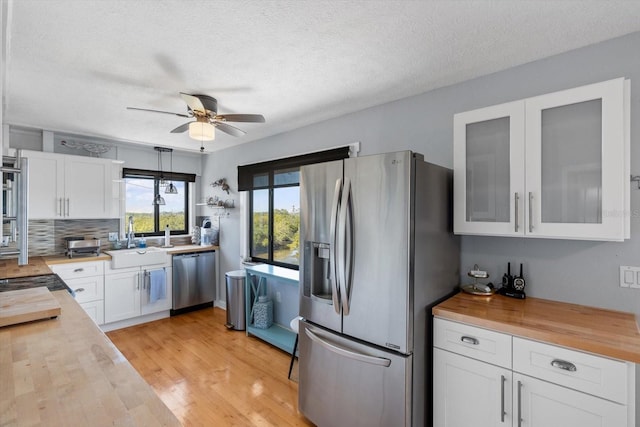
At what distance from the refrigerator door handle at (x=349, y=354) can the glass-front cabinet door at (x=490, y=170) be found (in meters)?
0.96

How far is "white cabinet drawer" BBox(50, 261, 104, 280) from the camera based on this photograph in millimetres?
3451

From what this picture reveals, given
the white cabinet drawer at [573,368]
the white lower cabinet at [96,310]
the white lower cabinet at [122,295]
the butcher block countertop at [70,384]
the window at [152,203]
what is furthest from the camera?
the window at [152,203]

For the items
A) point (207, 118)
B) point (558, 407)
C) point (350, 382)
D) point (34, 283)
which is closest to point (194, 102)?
point (207, 118)

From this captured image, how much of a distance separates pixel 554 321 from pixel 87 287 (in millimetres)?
4403

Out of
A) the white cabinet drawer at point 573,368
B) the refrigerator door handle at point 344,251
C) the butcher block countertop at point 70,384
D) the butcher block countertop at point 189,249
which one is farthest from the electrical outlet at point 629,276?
the butcher block countertop at point 189,249

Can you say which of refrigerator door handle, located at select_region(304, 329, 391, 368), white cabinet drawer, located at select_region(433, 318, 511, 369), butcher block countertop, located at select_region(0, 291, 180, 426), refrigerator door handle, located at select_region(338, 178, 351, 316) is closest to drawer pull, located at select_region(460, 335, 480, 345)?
white cabinet drawer, located at select_region(433, 318, 511, 369)

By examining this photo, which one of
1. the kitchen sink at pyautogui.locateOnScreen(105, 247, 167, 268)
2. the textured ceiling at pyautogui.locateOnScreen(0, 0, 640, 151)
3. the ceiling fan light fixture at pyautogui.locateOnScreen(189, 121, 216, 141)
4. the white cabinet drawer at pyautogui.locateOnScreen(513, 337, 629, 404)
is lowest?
the white cabinet drawer at pyautogui.locateOnScreen(513, 337, 629, 404)

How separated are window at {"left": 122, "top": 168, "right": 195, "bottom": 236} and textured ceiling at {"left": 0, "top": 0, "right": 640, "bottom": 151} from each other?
1.82 meters

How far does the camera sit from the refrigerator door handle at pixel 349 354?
70.4 inches

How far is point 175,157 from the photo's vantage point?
16.3ft

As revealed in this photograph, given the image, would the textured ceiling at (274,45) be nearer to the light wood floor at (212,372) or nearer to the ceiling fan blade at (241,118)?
the ceiling fan blade at (241,118)

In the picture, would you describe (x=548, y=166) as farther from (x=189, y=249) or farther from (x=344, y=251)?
(x=189, y=249)

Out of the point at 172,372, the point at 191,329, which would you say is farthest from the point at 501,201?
the point at 191,329

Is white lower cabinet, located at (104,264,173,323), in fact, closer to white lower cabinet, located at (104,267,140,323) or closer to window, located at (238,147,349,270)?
white lower cabinet, located at (104,267,140,323)
